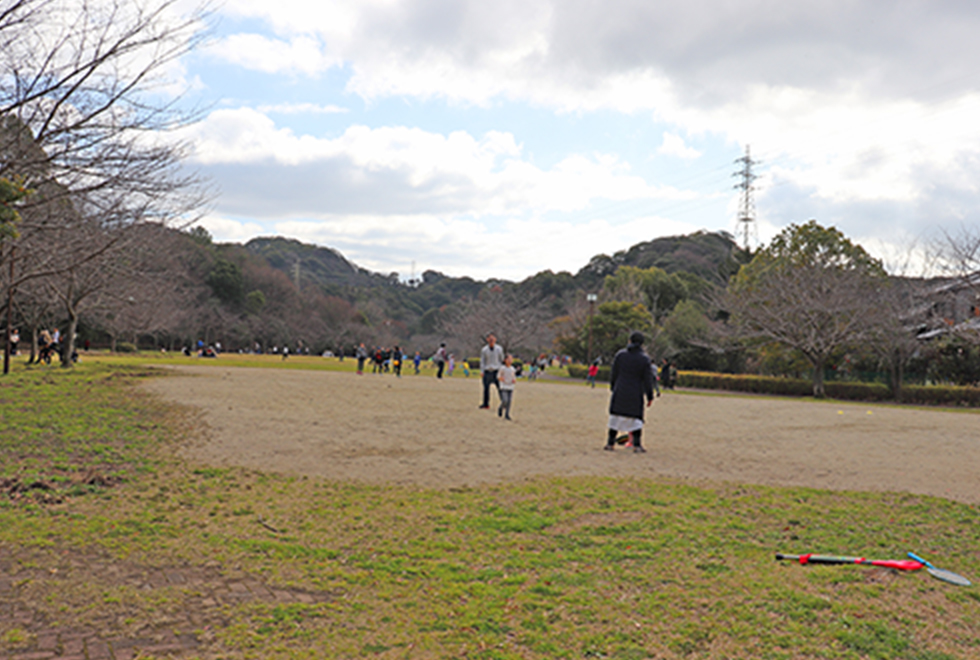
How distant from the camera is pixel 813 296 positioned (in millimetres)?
30031

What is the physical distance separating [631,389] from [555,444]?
1.54 m

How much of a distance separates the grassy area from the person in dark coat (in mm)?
2272

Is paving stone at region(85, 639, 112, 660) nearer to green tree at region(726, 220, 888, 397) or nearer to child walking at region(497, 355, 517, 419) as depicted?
child walking at region(497, 355, 517, 419)

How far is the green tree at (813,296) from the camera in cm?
2841

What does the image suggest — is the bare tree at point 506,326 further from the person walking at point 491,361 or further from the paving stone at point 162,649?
the paving stone at point 162,649

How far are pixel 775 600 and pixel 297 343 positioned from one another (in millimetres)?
70278

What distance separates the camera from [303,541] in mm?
5004

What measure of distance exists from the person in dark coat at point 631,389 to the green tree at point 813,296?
2174 cm

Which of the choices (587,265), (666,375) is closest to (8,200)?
(666,375)

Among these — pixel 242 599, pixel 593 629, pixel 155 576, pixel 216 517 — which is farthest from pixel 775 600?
pixel 216 517

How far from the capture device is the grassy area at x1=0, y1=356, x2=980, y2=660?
344 cm

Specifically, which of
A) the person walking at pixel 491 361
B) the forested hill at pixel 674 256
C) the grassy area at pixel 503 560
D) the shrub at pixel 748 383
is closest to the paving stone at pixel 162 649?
the grassy area at pixel 503 560

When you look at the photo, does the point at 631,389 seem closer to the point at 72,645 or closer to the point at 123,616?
the point at 123,616

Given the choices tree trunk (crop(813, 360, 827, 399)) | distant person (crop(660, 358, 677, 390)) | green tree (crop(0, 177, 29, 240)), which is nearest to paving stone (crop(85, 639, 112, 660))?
green tree (crop(0, 177, 29, 240))
